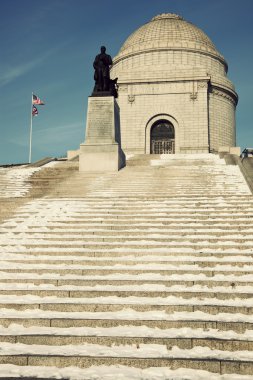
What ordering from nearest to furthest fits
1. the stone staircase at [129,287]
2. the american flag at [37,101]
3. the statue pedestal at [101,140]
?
the stone staircase at [129,287], the statue pedestal at [101,140], the american flag at [37,101]

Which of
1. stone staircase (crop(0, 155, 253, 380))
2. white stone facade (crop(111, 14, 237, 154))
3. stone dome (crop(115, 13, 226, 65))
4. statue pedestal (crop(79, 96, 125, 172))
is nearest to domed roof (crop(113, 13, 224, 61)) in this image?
stone dome (crop(115, 13, 226, 65))

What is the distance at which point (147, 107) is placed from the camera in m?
32.9

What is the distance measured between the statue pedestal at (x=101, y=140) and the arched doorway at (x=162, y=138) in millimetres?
16783

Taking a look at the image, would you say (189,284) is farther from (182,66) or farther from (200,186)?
(182,66)

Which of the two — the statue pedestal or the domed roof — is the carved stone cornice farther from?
the statue pedestal

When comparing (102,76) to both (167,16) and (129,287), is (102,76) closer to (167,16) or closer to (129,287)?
(129,287)

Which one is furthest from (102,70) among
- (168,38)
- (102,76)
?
(168,38)

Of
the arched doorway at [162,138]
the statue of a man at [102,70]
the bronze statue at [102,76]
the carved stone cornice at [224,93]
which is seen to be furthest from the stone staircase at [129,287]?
the carved stone cornice at [224,93]

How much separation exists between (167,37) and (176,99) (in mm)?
8339

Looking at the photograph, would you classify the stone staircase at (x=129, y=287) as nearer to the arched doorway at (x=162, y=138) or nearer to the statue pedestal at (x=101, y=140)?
the statue pedestal at (x=101, y=140)

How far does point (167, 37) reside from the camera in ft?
121

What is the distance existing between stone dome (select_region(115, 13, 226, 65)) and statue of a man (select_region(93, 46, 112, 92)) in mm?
20576

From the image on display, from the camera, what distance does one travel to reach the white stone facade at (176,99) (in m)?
32.1

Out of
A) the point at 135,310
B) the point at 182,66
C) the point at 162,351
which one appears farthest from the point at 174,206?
the point at 182,66
